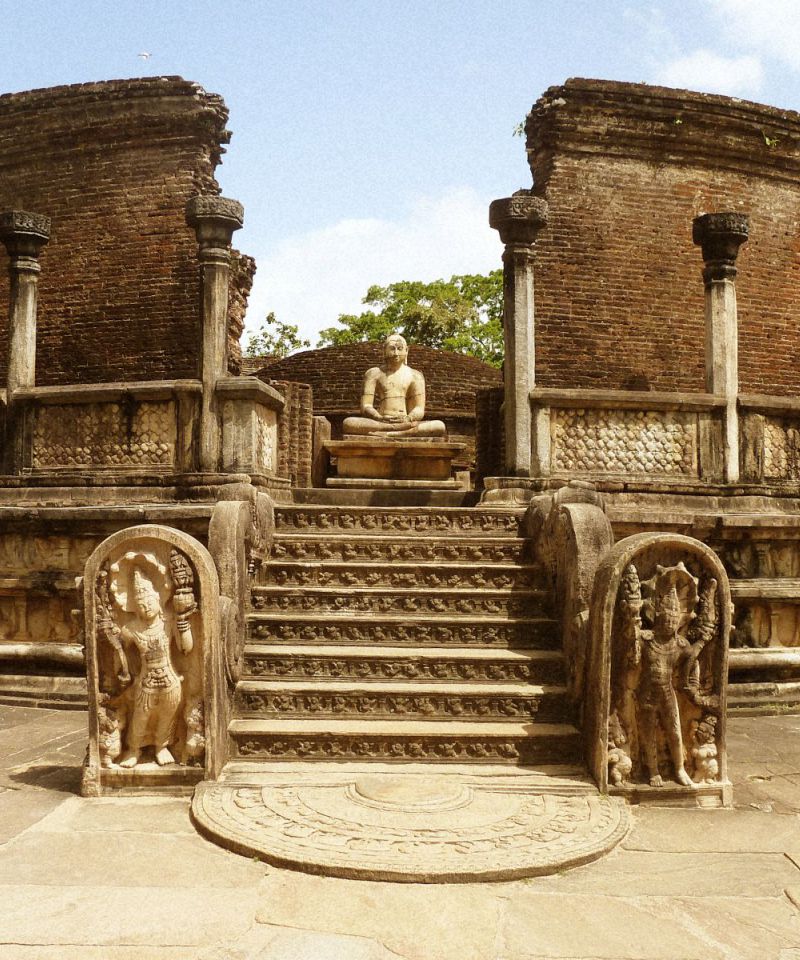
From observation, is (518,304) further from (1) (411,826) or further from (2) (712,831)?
(1) (411,826)

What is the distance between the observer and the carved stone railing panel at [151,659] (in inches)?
151

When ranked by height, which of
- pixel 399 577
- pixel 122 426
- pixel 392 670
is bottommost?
pixel 392 670

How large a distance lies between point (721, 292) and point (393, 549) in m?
4.24

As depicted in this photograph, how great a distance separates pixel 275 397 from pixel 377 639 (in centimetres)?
323

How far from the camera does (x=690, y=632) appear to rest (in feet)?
12.8

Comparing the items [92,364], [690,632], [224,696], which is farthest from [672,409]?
[92,364]

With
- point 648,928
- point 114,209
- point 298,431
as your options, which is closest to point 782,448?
point 648,928

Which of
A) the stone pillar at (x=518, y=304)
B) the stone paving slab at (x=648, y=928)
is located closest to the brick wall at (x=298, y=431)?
the stone pillar at (x=518, y=304)

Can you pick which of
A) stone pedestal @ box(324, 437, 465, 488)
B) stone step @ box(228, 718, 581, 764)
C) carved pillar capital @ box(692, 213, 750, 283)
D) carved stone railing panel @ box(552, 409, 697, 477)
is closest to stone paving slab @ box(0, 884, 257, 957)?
stone step @ box(228, 718, 581, 764)

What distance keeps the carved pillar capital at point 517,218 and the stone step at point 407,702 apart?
4522mm

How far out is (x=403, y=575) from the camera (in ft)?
17.0

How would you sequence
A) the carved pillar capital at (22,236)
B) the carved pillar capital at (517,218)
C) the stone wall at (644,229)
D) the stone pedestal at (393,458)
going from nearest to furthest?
the carved pillar capital at (517,218), the carved pillar capital at (22,236), the stone pedestal at (393,458), the stone wall at (644,229)

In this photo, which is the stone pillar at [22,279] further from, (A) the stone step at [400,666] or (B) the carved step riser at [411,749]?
(B) the carved step riser at [411,749]

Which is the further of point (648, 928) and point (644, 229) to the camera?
point (644, 229)
